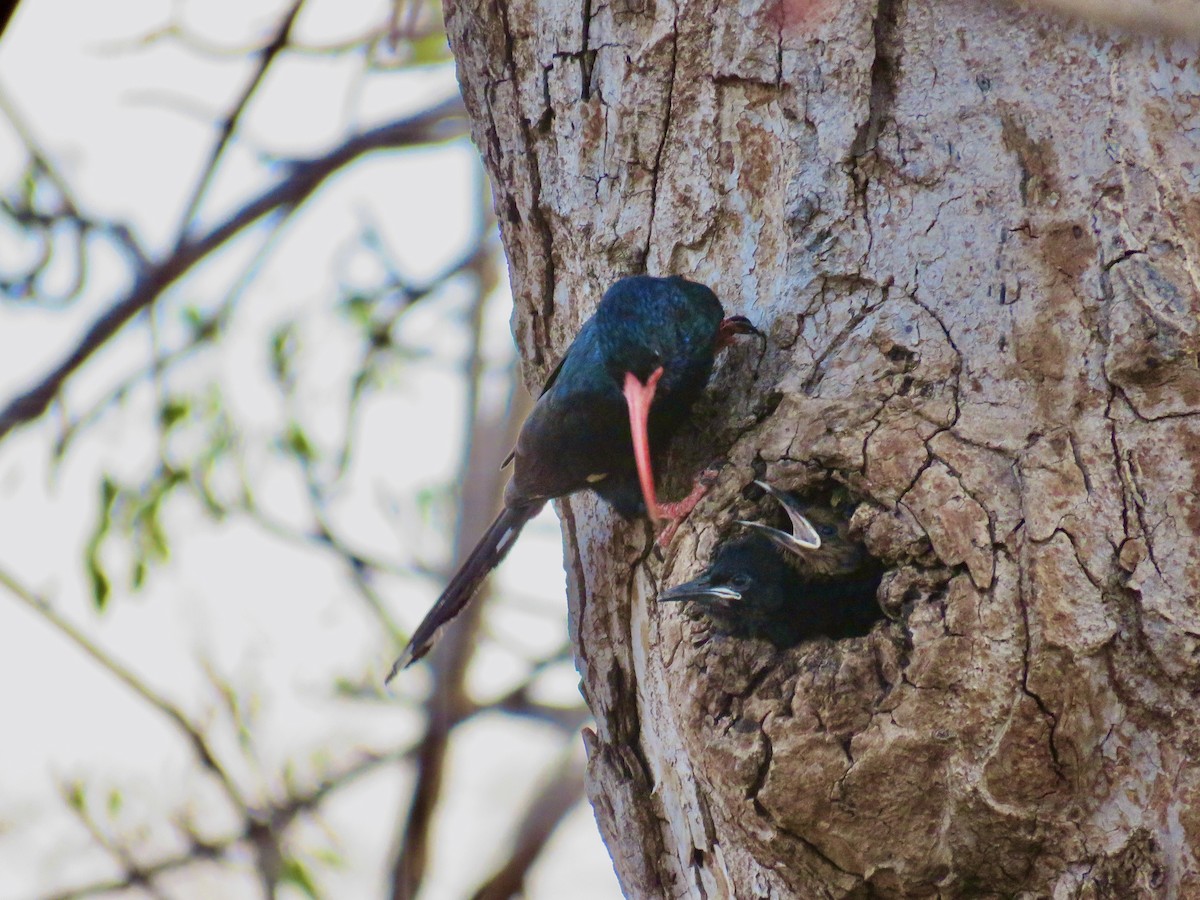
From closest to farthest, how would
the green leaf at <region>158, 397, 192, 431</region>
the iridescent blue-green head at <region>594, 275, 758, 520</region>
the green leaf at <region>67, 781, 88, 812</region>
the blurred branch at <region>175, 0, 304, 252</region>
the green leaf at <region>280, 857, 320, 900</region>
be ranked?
the iridescent blue-green head at <region>594, 275, 758, 520</region>
the blurred branch at <region>175, 0, 304, 252</region>
the green leaf at <region>280, 857, 320, 900</region>
the green leaf at <region>67, 781, 88, 812</region>
the green leaf at <region>158, 397, 192, 431</region>

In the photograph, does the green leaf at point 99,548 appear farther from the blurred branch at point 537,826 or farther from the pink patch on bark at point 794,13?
the pink patch on bark at point 794,13

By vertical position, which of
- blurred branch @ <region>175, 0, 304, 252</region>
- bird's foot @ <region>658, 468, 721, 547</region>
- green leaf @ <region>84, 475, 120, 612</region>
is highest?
blurred branch @ <region>175, 0, 304, 252</region>

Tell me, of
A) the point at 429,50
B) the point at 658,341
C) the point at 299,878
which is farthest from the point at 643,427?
the point at 429,50

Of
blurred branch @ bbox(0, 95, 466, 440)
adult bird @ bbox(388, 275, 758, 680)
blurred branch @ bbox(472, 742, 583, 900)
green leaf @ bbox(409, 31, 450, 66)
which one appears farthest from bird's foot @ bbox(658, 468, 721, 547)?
green leaf @ bbox(409, 31, 450, 66)

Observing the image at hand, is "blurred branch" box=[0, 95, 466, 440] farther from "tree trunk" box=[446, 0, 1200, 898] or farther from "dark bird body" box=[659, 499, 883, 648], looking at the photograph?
"dark bird body" box=[659, 499, 883, 648]

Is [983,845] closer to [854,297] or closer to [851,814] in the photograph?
[851,814]

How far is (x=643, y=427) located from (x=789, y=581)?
22.3 inches

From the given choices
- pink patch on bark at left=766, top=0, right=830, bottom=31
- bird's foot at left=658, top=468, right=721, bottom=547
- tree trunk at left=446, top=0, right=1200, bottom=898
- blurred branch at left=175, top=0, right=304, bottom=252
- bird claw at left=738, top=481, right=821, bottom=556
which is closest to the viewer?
tree trunk at left=446, top=0, right=1200, bottom=898

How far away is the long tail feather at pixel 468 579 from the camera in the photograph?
9.82 feet

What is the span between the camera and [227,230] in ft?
14.4

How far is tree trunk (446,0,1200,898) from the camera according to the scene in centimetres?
167

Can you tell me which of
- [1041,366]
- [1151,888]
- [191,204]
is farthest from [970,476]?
[191,204]

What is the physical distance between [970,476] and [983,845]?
1.63 ft

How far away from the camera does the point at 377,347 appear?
5523 millimetres
